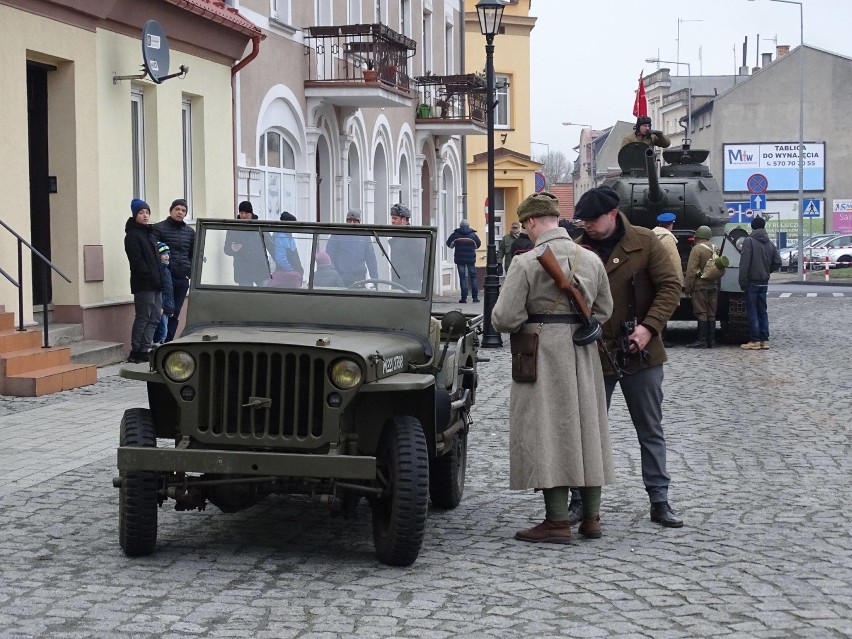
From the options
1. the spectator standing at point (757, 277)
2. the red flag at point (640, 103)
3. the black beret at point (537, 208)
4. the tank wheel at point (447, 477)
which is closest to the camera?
the black beret at point (537, 208)

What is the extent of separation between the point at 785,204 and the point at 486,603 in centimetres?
7114

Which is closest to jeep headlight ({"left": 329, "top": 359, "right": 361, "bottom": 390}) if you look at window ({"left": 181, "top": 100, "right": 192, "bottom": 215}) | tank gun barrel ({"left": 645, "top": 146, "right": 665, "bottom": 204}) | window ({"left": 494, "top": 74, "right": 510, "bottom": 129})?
window ({"left": 181, "top": 100, "right": 192, "bottom": 215})

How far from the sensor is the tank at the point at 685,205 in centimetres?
2006

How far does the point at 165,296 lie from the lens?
16.4 metres

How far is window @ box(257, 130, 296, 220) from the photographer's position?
22.2 meters

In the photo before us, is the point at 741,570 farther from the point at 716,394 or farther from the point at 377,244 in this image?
the point at 716,394

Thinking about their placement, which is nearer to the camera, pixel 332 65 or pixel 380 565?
pixel 380 565

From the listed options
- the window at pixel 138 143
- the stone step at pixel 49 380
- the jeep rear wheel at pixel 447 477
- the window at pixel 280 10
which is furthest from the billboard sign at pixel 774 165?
the jeep rear wheel at pixel 447 477

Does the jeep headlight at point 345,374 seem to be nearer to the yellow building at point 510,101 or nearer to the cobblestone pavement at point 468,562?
the cobblestone pavement at point 468,562

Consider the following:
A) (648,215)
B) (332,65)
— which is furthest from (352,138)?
(648,215)

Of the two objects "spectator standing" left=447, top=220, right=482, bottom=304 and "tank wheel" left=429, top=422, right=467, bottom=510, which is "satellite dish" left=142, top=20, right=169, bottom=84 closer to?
"tank wheel" left=429, top=422, right=467, bottom=510

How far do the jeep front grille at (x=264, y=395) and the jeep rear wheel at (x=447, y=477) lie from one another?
1.34m

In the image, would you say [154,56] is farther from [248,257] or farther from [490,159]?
[248,257]

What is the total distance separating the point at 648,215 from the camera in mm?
22047
